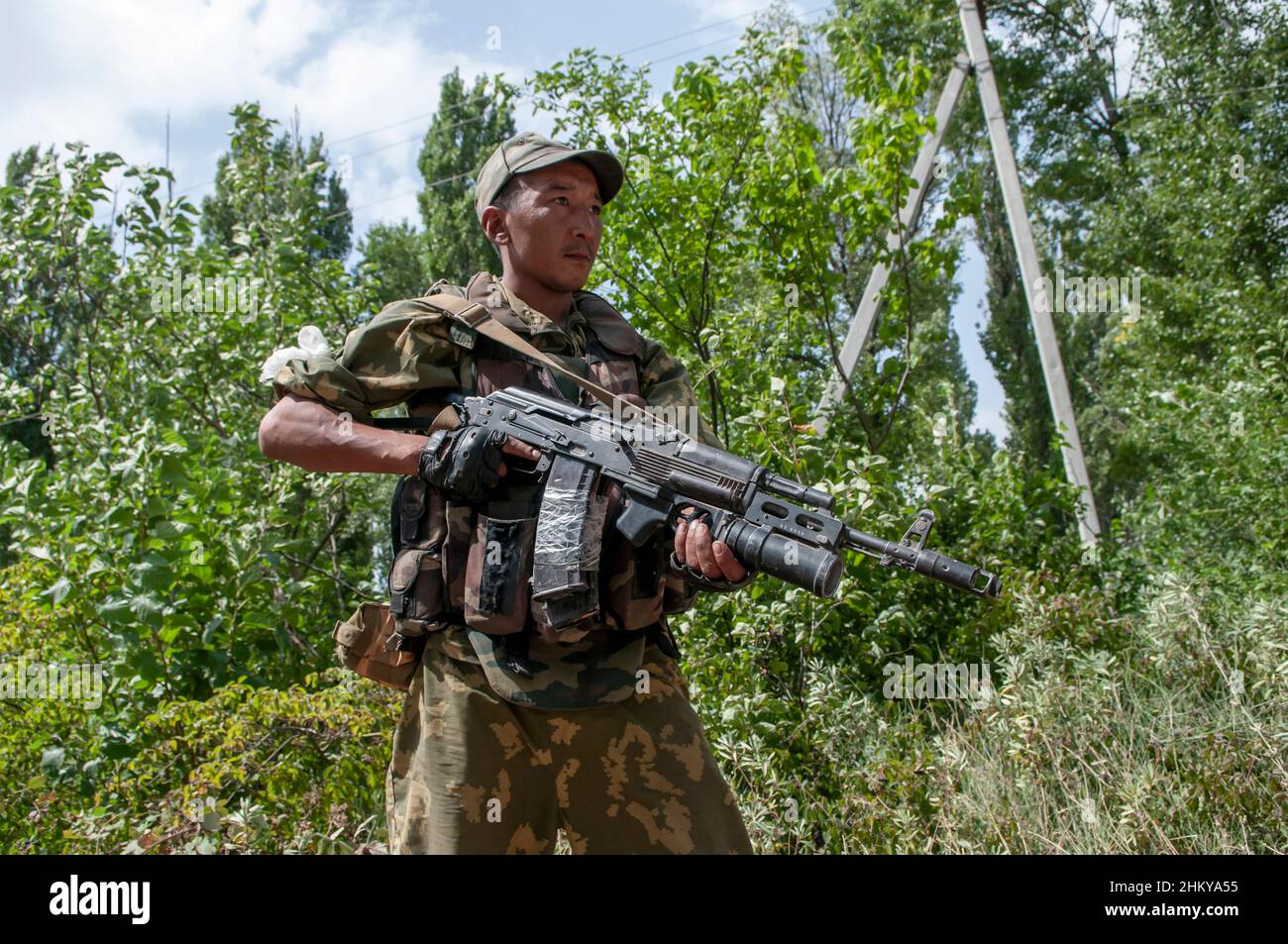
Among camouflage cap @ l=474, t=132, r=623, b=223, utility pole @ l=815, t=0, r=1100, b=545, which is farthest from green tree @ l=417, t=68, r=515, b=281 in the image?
camouflage cap @ l=474, t=132, r=623, b=223

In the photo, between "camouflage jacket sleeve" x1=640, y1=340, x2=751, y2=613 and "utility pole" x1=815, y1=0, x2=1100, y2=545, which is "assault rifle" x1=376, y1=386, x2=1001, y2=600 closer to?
"camouflage jacket sleeve" x1=640, y1=340, x2=751, y2=613

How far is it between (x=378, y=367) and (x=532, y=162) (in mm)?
648

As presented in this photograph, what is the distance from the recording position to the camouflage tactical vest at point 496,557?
2.46 meters

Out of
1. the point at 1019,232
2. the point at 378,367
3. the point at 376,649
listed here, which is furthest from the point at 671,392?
the point at 1019,232

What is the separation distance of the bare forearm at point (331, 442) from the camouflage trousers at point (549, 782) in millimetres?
503

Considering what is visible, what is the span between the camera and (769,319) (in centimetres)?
563

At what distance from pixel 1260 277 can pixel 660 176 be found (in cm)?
997

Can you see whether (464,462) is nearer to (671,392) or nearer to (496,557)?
(496,557)

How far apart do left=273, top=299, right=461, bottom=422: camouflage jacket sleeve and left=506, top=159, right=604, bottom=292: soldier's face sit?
0.97ft

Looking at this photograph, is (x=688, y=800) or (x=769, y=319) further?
(x=769, y=319)

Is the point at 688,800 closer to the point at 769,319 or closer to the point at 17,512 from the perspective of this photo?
the point at 769,319

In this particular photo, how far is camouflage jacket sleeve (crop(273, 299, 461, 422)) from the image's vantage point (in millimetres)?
2617

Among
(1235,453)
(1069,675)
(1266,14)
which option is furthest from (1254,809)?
(1266,14)

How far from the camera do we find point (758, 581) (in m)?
4.76
